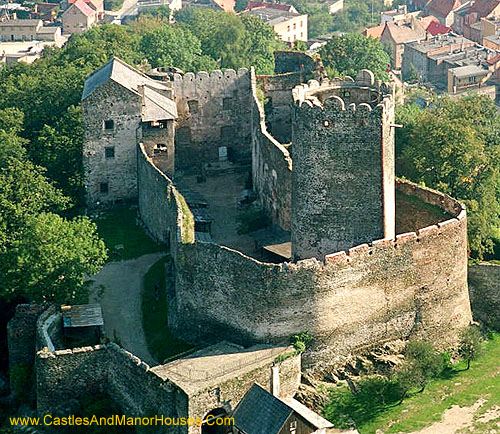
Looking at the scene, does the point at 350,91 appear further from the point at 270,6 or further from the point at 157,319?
the point at 270,6

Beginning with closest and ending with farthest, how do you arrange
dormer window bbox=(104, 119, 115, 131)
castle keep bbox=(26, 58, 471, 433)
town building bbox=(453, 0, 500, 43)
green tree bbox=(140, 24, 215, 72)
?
castle keep bbox=(26, 58, 471, 433)
dormer window bbox=(104, 119, 115, 131)
green tree bbox=(140, 24, 215, 72)
town building bbox=(453, 0, 500, 43)

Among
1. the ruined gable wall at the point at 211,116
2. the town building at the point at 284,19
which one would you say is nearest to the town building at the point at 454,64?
the town building at the point at 284,19

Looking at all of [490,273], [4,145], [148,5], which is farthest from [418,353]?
[148,5]

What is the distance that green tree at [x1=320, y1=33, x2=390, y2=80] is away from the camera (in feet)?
351

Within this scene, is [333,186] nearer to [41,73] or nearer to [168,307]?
[168,307]

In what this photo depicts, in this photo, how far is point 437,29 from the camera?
17662cm

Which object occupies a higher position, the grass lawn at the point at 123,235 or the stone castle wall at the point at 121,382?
the grass lawn at the point at 123,235

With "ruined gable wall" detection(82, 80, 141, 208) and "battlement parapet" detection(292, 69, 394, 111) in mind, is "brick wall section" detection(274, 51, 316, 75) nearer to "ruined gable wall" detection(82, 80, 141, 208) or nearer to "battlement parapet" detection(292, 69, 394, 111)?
"ruined gable wall" detection(82, 80, 141, 208)

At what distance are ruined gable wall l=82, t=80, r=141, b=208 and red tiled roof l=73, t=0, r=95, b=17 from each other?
333 feet

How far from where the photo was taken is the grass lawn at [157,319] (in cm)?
6719

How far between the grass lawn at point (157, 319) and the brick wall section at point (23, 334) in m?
5.45

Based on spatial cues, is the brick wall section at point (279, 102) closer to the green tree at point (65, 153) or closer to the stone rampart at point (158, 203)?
the stone rampart at point (158, 203)

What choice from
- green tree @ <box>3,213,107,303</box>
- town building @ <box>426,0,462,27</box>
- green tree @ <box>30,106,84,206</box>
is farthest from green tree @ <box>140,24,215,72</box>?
town building @ <box>426,0,462,27</box>

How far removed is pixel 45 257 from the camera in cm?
6956
